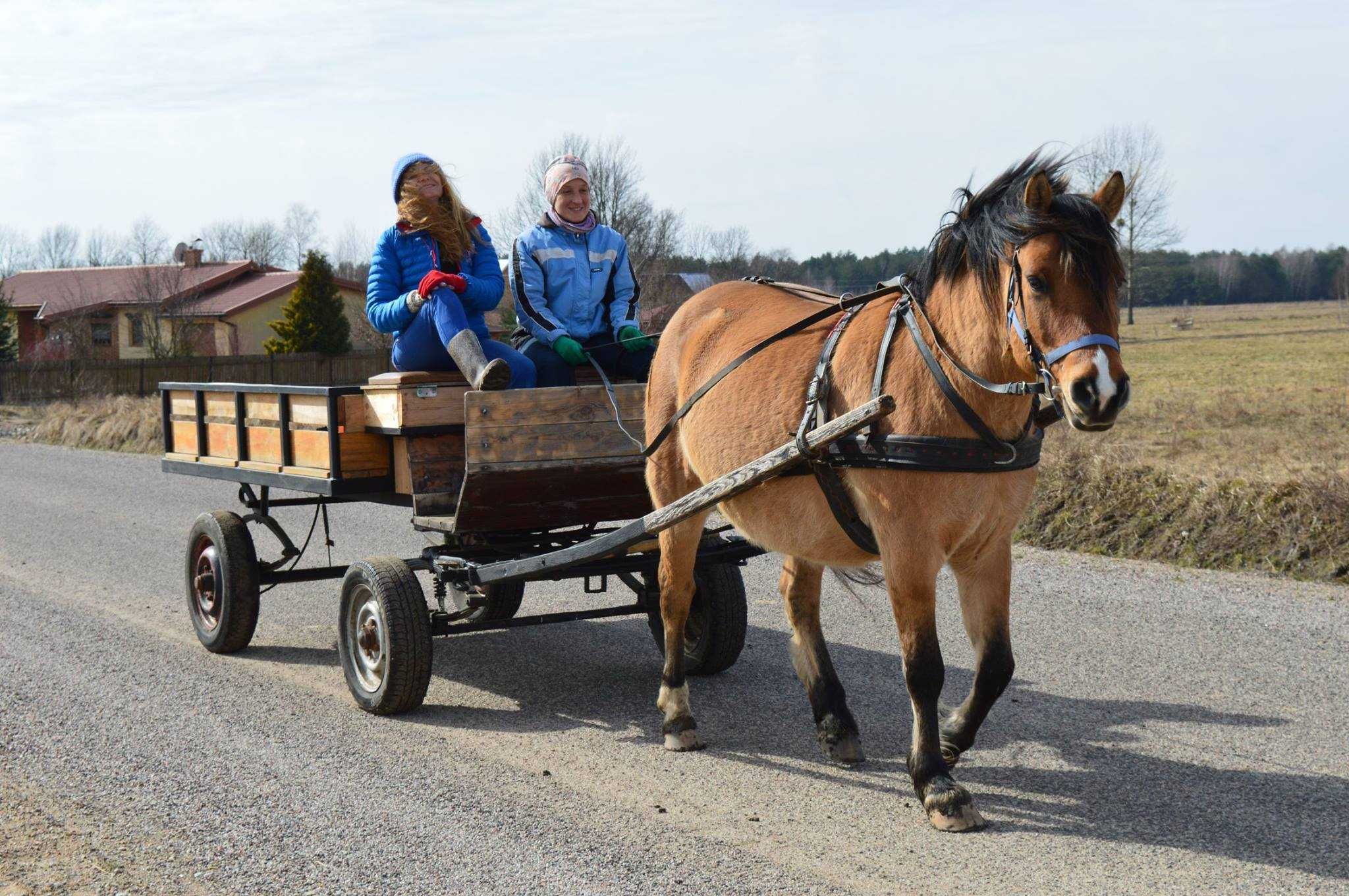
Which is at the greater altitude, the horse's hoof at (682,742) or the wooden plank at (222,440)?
the wooden plank at (222,440)

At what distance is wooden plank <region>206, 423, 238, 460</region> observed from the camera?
689 cm

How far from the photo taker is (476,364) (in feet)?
18.2

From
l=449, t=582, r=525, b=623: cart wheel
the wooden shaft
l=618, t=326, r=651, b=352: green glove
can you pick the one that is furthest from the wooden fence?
the wooden shaft

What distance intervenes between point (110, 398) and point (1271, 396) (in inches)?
839

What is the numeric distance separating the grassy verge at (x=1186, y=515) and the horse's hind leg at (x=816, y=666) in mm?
4190

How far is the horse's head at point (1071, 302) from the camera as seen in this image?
3.38 meters

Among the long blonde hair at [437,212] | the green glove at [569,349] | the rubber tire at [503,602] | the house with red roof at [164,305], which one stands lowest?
the rubber tire at [503,602]

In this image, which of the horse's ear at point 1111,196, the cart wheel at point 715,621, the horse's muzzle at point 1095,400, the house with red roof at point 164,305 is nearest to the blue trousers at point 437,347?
the cart wheel at point 715,621

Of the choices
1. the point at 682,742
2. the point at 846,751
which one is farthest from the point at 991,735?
the point at 682,742

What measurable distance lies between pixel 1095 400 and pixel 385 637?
331 cm

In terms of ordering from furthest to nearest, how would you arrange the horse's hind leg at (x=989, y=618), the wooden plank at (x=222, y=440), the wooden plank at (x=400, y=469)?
the wooden plank at (x=222, y=440), the wooden plank at (x=400, y=469), the horse's hind leg at (x=989, y=618)

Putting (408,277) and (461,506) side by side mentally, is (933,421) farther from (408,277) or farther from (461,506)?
(408,277)

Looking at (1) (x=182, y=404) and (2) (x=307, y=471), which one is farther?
(1) (x=182, y=404)

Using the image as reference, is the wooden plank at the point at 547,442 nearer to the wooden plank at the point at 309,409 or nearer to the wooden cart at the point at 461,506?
the wooden cart at the point at 461,506
